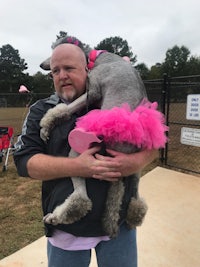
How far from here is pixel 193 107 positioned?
5.88 meters

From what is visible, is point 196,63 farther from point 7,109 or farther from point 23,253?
point 23,253

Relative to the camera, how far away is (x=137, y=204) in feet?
5.21

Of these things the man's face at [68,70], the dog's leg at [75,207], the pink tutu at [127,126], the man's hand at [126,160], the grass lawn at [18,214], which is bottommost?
the grass lawn at [18,214]

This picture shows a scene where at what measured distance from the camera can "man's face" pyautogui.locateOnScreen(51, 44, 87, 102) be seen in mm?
1493

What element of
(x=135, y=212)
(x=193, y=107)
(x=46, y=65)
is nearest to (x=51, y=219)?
(x=135, y=212)

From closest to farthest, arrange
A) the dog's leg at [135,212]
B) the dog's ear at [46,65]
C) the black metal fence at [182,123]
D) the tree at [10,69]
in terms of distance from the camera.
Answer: the dog's leg at [135,212] < the dog's ear at [46,65] < the black metal fence at [182,123] < the tree at [10,69]

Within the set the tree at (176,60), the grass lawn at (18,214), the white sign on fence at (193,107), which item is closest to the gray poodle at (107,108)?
the grass lawn at (18,214)

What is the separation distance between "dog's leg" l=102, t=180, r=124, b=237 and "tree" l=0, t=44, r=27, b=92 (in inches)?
1671

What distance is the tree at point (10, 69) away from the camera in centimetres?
4331

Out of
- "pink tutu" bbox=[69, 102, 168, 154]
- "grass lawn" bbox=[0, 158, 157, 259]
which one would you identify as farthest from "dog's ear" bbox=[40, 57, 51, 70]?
"grass lawn" bbox=[0, 158, 157, 259]

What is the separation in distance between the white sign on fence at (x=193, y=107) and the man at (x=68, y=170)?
4.51m

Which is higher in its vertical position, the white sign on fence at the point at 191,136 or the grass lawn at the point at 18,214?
the white sign on fence at the point at 191,136

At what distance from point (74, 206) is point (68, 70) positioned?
0.64 meters

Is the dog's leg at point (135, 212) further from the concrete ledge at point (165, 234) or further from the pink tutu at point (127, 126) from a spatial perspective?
the concrete ledge at point (165, 234)
